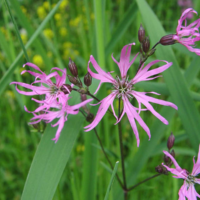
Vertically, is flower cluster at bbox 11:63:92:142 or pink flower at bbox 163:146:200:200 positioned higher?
flower cluster at bbox 11:63:92:142

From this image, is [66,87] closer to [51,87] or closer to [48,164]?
[51,87]

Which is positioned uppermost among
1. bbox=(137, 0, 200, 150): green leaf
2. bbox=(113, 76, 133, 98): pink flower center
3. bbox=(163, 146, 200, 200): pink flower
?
bbox=(113, 76, 133, 98): pink flower center

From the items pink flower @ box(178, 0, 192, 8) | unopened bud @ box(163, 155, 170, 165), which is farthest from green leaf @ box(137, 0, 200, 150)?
pink flower @ box(178, 0, 192, 8)

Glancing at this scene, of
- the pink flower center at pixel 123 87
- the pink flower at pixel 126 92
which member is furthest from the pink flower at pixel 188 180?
the pink flower center at pixel 123 87

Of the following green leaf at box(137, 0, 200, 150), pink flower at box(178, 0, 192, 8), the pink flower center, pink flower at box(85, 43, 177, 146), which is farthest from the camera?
pink flower at box(178, 0, 192, 8)

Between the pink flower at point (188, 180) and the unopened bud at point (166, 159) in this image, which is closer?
the pink flower at point (188, 180)

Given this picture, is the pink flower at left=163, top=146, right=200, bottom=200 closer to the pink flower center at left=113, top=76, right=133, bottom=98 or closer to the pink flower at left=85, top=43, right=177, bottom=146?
the pink flower at left=85, top=43, right=177, bottom=146

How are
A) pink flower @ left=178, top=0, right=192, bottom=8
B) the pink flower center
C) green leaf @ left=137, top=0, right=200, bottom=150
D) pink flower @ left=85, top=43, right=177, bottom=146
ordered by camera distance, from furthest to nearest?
pink flower @ left=178, top=0, right=192, bottom=8
green leaf @ left=137, top=0, right=200, bottom=150
the pink flower center
pink flower @ left=85, top=43, right=177, bottom=146

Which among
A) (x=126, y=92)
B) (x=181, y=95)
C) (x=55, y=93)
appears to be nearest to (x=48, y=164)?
(x=55, y=93)

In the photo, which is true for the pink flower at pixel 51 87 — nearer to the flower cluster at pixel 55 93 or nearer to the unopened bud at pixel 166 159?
the flower cluster at pixel 55 93

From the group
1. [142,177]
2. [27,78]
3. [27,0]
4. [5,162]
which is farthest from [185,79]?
[27,0]
